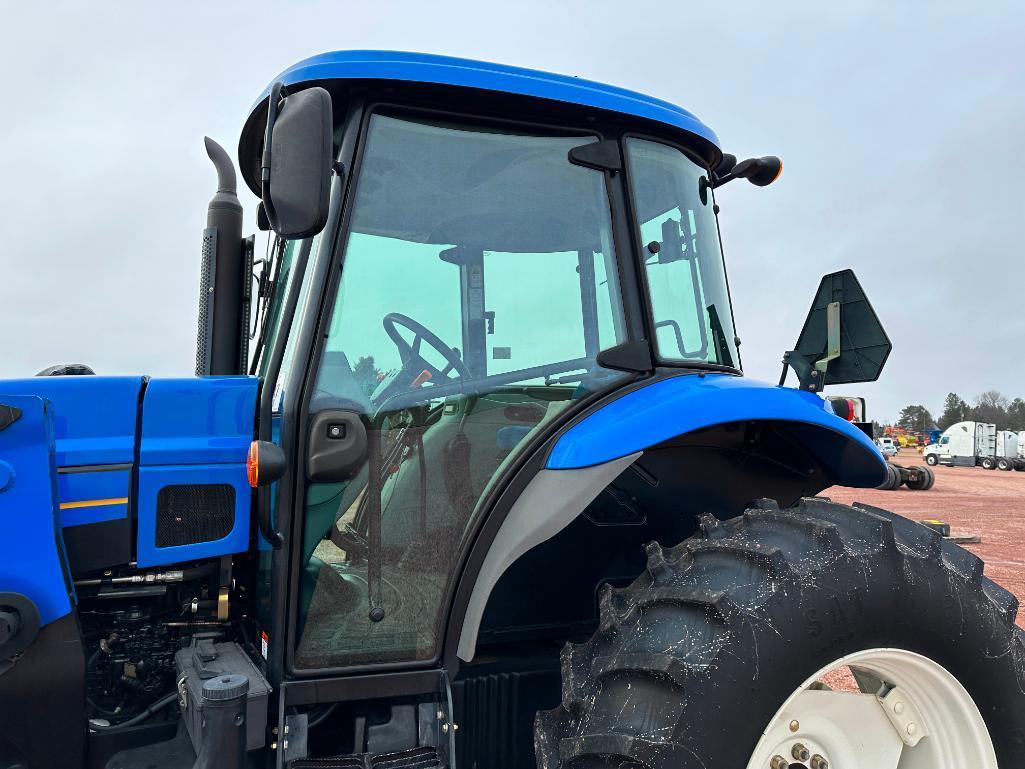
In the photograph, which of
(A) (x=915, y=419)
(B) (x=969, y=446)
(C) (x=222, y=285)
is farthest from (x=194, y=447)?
(A) (x=915, y=419)

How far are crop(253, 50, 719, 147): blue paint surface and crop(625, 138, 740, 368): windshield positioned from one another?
13 centimetres

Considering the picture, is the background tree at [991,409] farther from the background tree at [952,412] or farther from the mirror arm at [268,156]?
the mirror arm at [268,156]

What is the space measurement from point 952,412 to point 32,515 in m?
82.0

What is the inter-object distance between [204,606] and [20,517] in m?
0.59

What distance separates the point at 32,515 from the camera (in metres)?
1.80

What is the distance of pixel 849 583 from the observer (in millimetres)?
1793

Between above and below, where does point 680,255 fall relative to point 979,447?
above

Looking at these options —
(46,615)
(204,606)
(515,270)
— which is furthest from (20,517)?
(515,270)

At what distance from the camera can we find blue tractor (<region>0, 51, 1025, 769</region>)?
68.6 inches

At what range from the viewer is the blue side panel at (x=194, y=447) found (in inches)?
79.8

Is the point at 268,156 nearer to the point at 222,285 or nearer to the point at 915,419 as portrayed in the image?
the point at 222,285

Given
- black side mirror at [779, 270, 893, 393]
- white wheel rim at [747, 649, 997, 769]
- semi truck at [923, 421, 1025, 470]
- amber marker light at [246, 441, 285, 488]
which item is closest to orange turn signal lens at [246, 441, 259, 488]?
amber marker light at [246, 441, 285, 488]

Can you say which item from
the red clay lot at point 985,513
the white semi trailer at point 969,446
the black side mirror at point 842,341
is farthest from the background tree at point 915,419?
the black side mirror at point 842,341

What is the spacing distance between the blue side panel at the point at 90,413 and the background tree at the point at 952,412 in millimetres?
78624
